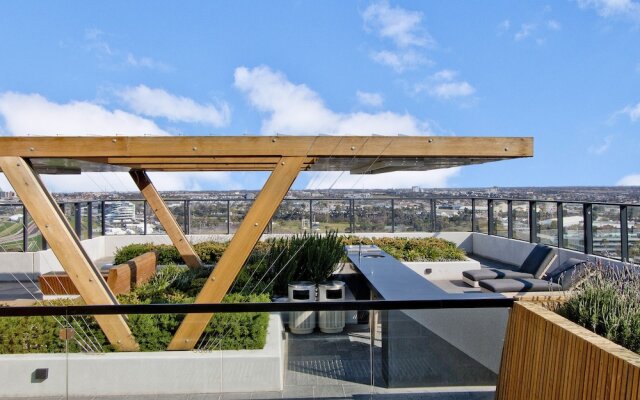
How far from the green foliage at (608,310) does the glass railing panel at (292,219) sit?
1089 cm

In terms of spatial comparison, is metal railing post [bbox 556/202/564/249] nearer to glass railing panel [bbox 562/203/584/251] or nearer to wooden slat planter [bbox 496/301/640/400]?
glass railing panel [bbox 562/203/584/251]

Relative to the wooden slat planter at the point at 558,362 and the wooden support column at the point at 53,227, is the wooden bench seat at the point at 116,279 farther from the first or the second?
the wooden slat planter at the point at 558,362

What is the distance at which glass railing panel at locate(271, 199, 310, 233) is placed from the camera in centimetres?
1398

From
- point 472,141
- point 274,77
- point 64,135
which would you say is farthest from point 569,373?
point 274,77

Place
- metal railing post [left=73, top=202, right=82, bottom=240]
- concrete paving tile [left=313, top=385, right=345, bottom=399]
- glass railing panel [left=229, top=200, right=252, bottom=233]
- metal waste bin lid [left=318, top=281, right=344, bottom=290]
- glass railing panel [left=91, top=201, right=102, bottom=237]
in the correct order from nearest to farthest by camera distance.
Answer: concrete paving tile [left=313, top=385, right=345, bottom=399] < metal waste bin lid [left=318, top=281, right=344, bottom=290] < metal railing post [left=73, top=202, right=82, bottom=240] < glass railing panel [left=91, top=201, right=102, bottom=237] < glass railing panel [left=229, top=200, right=252, bottom=233]

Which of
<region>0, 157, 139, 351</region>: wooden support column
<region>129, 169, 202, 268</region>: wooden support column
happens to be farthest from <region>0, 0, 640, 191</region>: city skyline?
<region>0, 157, 139, 351</region>: wooden support column

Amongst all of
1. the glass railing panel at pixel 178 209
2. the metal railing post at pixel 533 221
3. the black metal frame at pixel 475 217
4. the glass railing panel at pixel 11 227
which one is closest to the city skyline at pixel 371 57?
the metal railing post at pixel 533 221

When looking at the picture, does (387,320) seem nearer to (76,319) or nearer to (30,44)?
(76,319)

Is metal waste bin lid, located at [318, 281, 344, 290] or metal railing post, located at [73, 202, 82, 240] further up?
metal railing post, located at [73, 202, 82, 240]

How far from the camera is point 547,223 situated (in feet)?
36.6

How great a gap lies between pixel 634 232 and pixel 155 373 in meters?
8.17

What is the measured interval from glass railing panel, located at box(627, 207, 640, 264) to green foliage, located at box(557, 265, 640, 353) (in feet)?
20.0

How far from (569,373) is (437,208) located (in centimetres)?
1260

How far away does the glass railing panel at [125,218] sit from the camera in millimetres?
13938
